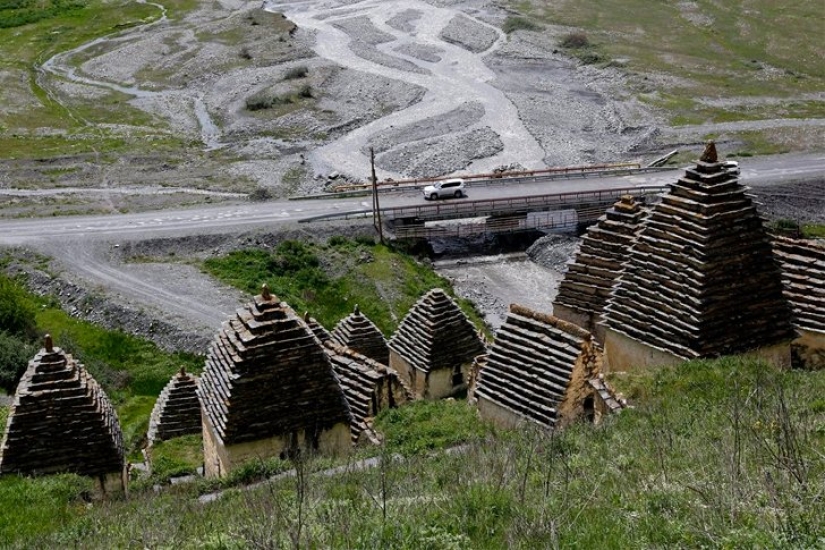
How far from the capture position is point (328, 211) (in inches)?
2864

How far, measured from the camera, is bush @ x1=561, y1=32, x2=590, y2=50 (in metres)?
128

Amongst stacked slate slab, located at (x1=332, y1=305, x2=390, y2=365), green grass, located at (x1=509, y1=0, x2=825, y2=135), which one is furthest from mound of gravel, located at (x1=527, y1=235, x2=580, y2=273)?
green grass, located at (x1=509, y1=0, x2=825, y2=135)

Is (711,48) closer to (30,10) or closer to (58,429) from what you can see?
(30,10)

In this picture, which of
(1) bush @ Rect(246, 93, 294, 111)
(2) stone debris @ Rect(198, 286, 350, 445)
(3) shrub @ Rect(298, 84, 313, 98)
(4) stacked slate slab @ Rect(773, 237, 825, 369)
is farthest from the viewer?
(3) shrub @ Rect(298, 84, 313, 98)

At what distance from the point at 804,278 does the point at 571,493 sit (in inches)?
580

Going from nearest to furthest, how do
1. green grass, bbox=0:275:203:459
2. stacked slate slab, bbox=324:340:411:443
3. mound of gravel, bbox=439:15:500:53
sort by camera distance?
stacked slate slab, bbox=324:340:411:443
green grass, bbox=0:275:203:459
mound of gravel, bbox=439:15:500:53

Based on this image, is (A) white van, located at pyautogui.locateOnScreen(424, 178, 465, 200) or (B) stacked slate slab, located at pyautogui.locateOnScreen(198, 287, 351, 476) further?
(A) white van, located at pyautogui.locateOnScreen(424, 178, 465, 200)

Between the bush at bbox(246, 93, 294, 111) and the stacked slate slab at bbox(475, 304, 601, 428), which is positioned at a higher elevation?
the stacked slate slab at bbox(475, 304, 601, 428)

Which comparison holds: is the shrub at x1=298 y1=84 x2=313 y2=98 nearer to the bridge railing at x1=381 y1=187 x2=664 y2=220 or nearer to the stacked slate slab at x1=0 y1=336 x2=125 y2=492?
the bridge railing at x1=381 y1=187 x2=664 y2=220

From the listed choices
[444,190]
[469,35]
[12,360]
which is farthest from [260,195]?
[469,35]

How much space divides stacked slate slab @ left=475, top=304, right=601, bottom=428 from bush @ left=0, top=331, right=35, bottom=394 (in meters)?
27.3

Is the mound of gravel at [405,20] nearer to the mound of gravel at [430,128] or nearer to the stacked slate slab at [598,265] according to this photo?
the mound of gravel at [430,128]

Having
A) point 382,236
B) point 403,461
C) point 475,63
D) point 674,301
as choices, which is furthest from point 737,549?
point 475,63

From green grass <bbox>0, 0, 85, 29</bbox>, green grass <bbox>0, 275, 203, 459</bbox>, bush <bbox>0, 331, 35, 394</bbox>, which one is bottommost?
green grass <bbox>0, 0, 85, 29</bbox>
